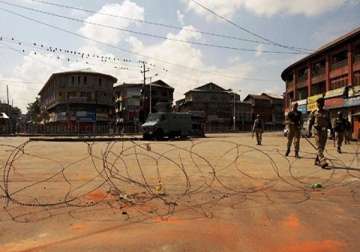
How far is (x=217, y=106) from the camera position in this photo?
326ft

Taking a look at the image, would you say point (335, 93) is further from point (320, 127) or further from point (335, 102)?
point (320, 127)

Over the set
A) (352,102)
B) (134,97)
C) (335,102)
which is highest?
(134,97)

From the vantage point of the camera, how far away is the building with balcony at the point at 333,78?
3984 cm

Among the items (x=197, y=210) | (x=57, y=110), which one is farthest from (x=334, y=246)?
(x=57, y=110)

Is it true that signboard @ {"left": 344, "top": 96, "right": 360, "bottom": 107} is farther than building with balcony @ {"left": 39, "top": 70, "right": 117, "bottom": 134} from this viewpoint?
No

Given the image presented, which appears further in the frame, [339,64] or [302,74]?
[302,74]

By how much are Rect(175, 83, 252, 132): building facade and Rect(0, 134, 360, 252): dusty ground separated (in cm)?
8627

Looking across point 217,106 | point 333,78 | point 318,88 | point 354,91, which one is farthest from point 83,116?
point 354,91

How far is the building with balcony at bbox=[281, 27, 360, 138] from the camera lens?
131ft

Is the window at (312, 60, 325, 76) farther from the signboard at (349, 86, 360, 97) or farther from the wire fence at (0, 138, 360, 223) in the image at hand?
the wire fence at (0, 138, 360, 223)

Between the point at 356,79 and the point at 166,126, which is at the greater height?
the point at 356,79

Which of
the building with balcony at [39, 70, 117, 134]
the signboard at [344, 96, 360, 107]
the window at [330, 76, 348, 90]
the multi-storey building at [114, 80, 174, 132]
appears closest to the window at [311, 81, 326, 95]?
the window at [330, 76, 348, 90]

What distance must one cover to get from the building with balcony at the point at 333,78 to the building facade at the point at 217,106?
130 ft

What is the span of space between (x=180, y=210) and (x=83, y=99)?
70283 mm
